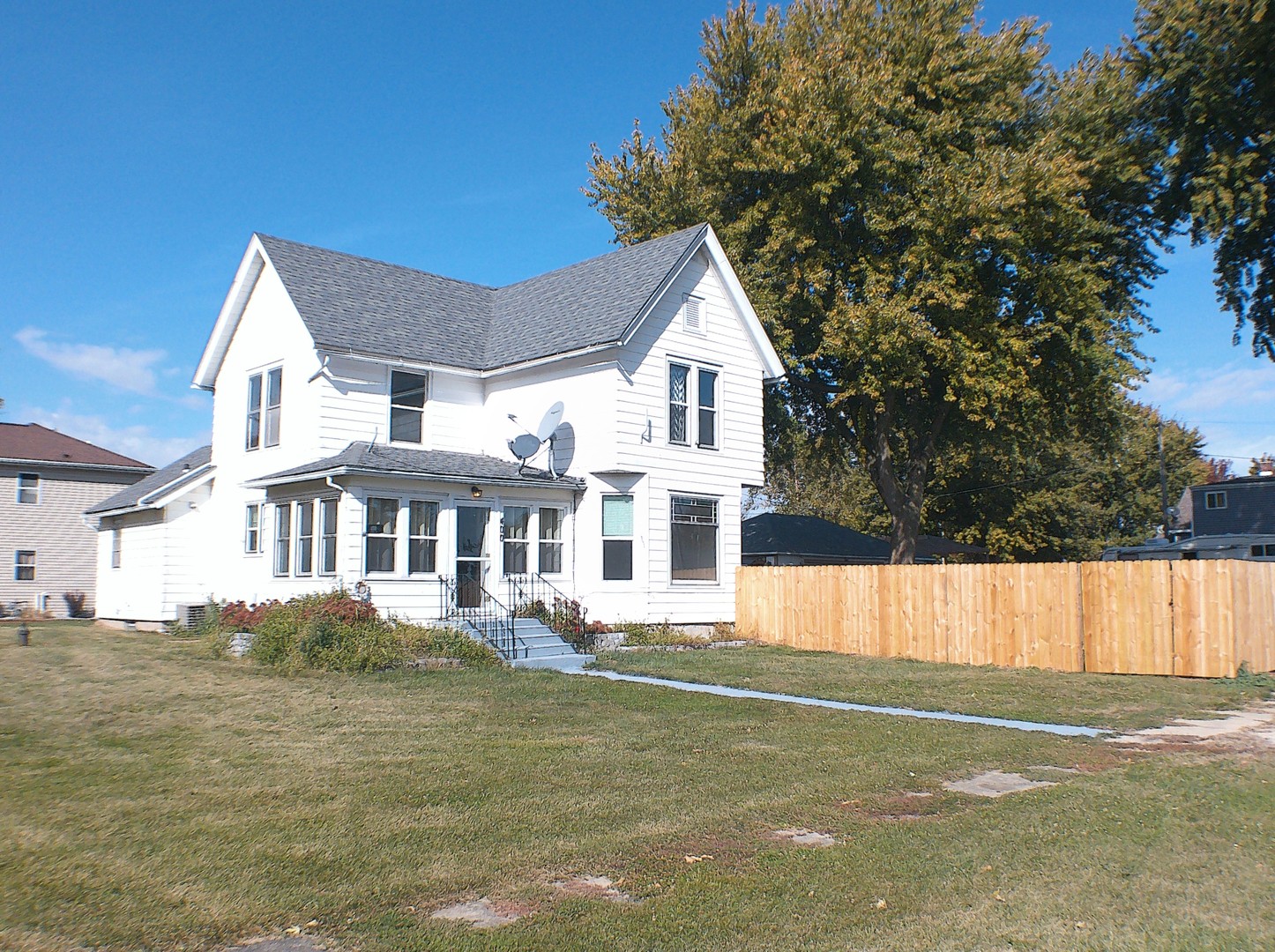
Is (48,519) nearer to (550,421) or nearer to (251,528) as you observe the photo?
(251,528)

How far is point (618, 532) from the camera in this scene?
21.6m

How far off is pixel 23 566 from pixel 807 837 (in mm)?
35230

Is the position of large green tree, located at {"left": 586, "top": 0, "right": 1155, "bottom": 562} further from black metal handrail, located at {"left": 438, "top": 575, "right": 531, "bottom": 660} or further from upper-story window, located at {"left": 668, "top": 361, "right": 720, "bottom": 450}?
black metal handrail, located at {"left": 438, "top": 575, "right": 531, "bottom": 660}

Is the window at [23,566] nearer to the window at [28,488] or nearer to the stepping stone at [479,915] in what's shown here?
the window at [28,488]

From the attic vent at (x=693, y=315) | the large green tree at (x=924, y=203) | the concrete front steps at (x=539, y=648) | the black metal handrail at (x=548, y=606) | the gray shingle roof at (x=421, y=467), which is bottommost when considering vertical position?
the concrete front steps at (x=539, y=648)

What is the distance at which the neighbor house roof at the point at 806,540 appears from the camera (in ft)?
112

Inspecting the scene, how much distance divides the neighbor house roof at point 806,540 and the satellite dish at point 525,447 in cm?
1424

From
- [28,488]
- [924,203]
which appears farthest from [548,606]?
[28,488]

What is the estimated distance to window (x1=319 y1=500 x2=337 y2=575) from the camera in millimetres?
19406

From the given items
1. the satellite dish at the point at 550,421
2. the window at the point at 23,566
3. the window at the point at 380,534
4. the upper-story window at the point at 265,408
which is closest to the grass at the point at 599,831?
the window at the point at 380,534

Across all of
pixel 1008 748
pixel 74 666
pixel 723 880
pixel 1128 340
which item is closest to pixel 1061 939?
pixel 723 880

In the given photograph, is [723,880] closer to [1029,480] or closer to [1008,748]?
[1008,748]

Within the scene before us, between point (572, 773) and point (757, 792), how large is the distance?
1675 mm

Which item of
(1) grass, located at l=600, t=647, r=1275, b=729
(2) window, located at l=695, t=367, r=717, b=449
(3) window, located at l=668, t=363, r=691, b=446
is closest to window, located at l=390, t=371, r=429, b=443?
(3) window, located at l=668, t=363, r=691, b=446
